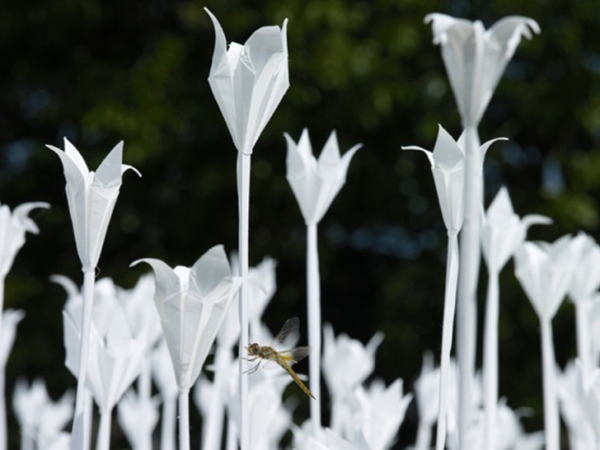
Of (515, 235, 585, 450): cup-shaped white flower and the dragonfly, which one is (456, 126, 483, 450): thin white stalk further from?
(515, 235, 585, 450): cup-shaped white flower

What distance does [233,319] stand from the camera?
1272 millimetres

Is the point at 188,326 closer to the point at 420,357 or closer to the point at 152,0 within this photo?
the point at 420,357

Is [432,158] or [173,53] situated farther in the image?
[173,53]

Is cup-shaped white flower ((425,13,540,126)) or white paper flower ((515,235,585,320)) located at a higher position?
cup-shaped white flower ((425,13,540,126))

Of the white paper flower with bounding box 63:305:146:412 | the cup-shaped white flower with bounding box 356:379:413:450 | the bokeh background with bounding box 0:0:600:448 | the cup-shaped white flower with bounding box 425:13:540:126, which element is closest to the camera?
the cup-shaped white flower with bounding box 425:13:540:126

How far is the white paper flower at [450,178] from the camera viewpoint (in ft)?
2.69

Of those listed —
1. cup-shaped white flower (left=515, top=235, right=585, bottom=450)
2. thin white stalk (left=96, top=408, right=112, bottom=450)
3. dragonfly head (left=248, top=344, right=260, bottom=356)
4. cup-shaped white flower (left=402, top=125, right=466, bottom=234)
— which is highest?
cup-shaped white flower (left=402, top=125, right=466, bottom=234)

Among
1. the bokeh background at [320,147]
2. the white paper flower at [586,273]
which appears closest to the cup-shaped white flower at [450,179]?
the white paper flower at [586,273]

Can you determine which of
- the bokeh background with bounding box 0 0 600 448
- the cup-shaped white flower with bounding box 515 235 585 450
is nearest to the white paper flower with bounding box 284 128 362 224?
the cup-shaped white flower with bounding box 515 235 585 450

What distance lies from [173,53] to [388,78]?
1027 millimetres

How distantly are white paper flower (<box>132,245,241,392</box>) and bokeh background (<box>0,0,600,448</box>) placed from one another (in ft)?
10.8

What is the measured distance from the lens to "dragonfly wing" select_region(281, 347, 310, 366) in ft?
3.52

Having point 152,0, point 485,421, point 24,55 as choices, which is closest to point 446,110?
point 152,0

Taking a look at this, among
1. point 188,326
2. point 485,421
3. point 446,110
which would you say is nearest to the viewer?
point 188,326
